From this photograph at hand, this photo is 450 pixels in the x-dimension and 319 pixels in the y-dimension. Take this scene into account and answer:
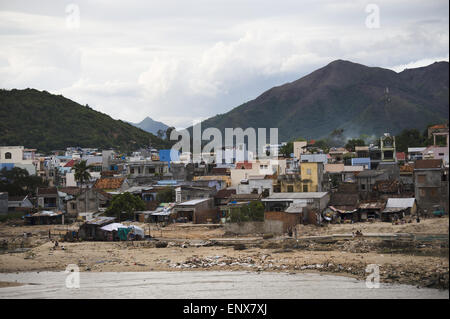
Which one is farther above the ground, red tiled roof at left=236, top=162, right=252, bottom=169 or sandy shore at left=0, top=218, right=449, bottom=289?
red tiled roof at left=236, top=162, right=252, bottom=169

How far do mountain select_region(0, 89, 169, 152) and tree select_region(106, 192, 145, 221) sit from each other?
44064mm

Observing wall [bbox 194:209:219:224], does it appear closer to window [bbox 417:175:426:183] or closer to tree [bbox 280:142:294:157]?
window [bbox 417:175:426:183]

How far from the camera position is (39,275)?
25734 mm

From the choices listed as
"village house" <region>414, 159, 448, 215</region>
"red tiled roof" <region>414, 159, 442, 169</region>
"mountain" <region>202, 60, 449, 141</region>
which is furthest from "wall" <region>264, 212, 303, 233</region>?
"mountain" <region>202, 60, 449, 141</region>

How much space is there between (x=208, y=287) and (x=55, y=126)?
70.6m

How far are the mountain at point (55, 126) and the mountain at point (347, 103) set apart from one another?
1647 inches

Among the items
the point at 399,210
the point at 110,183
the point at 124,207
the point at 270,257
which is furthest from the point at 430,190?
the point at 110,183

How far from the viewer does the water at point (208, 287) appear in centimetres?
2103

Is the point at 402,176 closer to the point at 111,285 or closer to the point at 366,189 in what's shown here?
the point at 366,189

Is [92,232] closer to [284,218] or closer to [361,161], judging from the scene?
[284,218]

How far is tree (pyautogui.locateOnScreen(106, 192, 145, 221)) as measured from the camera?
128 feet

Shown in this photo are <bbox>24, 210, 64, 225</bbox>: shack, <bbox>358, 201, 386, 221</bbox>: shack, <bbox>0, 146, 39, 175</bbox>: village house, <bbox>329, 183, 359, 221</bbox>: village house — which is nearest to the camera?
<bbox>358, 201, 386, 221</bbox>: shack

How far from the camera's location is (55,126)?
8769cm

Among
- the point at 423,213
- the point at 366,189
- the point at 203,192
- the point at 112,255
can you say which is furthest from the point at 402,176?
the point at 112,255
